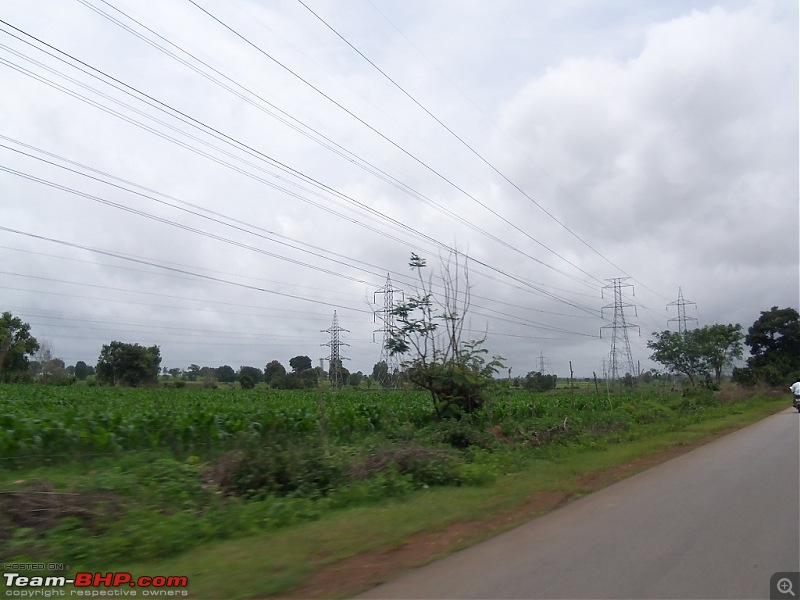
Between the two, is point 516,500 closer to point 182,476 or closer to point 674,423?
point 182,476

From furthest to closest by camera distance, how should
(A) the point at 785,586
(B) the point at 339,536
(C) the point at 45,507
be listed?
1. (C) the point at 45,507
2. (B) the point at 339,536
3. (A) the point at 785,586

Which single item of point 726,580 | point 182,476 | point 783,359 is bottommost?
point 726,580

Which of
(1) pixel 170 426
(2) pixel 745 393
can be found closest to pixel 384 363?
(1) pixel 170 426

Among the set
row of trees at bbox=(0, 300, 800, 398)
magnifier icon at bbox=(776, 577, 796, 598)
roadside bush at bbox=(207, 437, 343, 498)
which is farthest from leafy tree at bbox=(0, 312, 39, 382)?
magnifier icon at bbox=(776, 577, 796, 598)

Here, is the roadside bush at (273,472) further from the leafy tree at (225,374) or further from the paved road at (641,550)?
the leafy tree at (225,374)

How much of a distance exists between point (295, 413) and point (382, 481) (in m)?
8.81

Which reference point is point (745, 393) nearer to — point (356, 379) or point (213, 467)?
point (356, 379)

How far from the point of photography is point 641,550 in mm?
7633

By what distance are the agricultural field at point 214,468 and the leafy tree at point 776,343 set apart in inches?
2116

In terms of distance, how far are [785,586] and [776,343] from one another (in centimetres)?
7632

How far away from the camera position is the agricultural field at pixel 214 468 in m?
8.31

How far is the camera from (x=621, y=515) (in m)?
9.70

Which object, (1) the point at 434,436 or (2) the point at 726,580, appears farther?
(1) the point at 434,436

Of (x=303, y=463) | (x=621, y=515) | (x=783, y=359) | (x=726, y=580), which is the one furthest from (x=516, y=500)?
(x=783, y=359)
